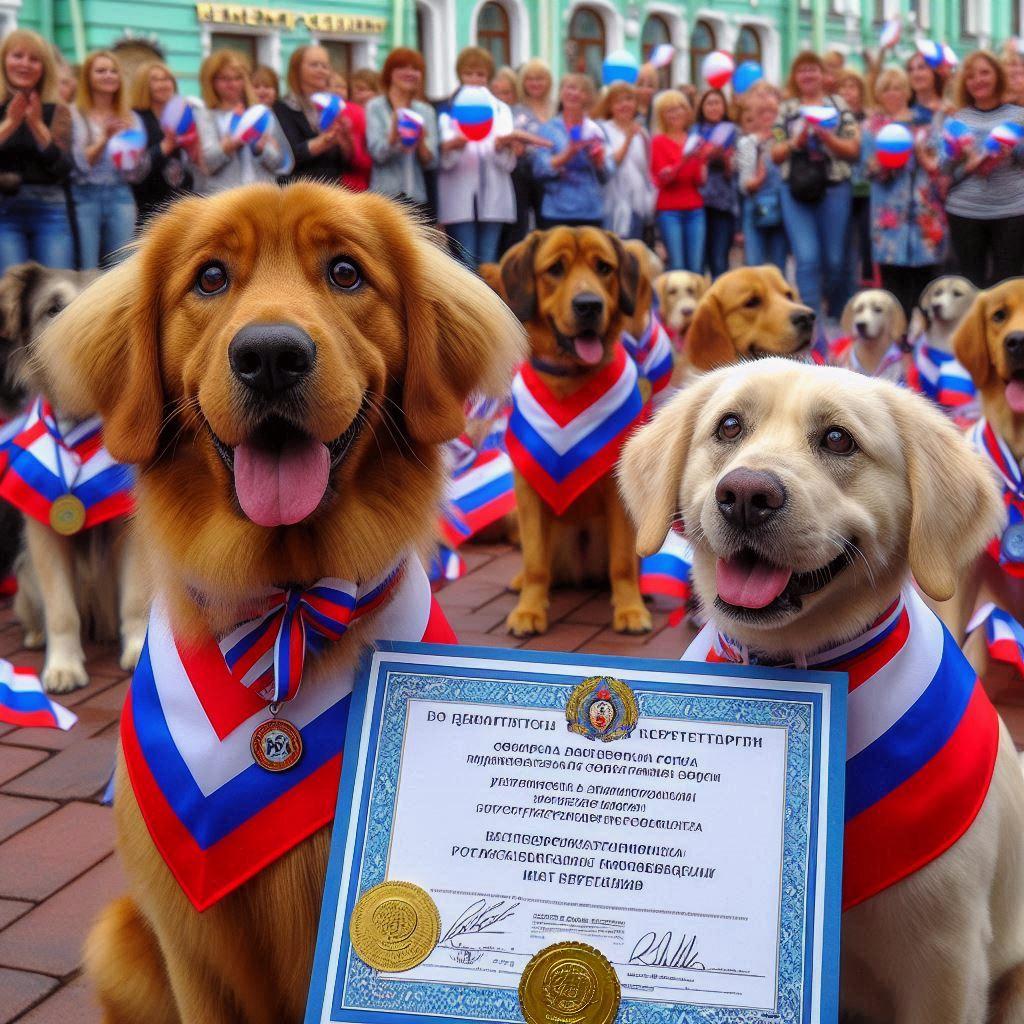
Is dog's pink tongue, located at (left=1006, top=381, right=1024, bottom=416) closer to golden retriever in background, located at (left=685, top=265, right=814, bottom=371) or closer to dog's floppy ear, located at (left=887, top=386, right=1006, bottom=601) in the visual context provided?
golden retriever in background, located at (left=685, top=265, right=814, bottom=371)

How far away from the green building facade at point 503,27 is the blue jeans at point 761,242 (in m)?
6.96

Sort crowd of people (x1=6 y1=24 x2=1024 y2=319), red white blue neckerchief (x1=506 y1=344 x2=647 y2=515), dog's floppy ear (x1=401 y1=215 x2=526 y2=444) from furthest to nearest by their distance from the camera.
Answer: crowd of people (x1=6 y1=24 x2=1024 y2=319) < red white blue neckerchief (x1=506 y1=344 x2=647 y2=515) < dog's floppy ear (x1=401 y1=215 x2=526 y2=444)

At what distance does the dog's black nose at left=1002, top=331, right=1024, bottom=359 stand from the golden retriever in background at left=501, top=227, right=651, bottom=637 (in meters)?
1.50

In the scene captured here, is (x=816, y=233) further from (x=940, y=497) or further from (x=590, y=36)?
(x=590, y=36)

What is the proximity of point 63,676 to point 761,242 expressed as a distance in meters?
6.89

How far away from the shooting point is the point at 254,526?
192cm

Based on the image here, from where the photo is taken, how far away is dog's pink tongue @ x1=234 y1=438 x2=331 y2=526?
1866 millimetres

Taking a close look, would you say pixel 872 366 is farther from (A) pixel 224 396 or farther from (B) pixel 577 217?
(A) pixel 224 396

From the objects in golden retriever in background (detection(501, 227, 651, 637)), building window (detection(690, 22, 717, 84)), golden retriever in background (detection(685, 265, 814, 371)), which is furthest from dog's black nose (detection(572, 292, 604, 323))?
building window (detection(690, 22, 717, 84))

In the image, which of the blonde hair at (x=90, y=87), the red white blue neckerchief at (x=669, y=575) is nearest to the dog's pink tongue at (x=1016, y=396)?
the red white blue neckerchief at (x=669, y=575)

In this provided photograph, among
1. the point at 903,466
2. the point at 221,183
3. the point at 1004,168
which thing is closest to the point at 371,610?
the point at 903,466

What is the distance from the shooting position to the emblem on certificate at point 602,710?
72.7 inches

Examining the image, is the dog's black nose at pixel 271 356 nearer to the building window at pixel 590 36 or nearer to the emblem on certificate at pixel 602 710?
the emblem on certificate at pixel 602 710
